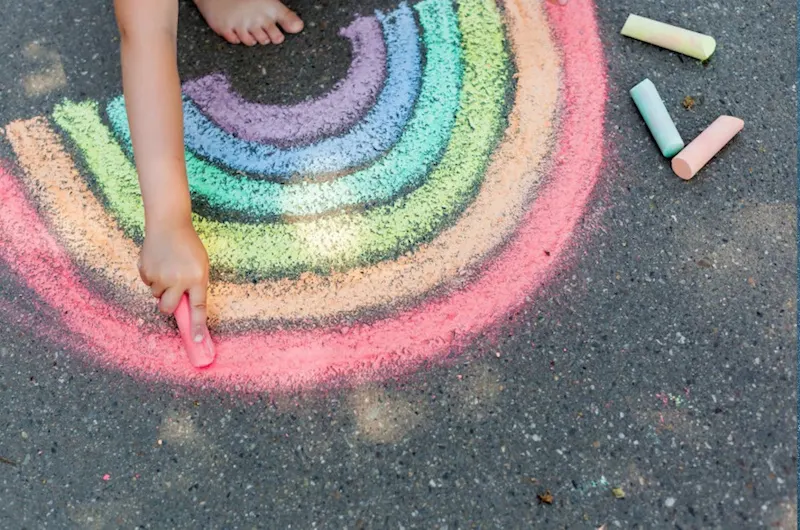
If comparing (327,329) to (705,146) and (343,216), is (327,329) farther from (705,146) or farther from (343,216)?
(705,146)

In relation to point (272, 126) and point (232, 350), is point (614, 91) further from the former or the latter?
point (232, 350)

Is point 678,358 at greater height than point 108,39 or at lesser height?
lesser

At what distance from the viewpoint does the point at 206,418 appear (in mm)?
1506

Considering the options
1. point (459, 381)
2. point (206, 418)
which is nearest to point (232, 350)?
point (206, 418)

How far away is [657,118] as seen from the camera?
5.77 feet

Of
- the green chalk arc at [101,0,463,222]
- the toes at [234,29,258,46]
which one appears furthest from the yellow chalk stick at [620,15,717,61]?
the toes at [234,29,258,46]

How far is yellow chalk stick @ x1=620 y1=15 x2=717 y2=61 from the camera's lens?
1858 millimetres

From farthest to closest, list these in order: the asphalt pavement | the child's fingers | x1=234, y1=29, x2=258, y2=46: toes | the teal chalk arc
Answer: x1=234, y1=29, x2=258, y2=46: toes → the teal chalk arc → the child's fingers → the asphalt pavement

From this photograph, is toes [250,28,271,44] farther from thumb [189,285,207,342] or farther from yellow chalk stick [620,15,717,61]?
yellow chalk stick [620,15,717,61]

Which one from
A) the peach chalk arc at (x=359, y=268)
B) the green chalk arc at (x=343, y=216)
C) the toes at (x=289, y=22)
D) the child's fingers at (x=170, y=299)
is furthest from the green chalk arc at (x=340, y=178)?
the toes at (x=289, y=22)

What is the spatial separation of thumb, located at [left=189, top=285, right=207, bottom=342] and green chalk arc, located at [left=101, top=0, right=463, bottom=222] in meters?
0.23

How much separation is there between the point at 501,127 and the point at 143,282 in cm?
86

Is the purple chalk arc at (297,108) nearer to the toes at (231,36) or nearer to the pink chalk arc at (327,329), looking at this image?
the toes at (231,36)

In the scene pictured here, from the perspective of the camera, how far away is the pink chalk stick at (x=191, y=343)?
154 cm
